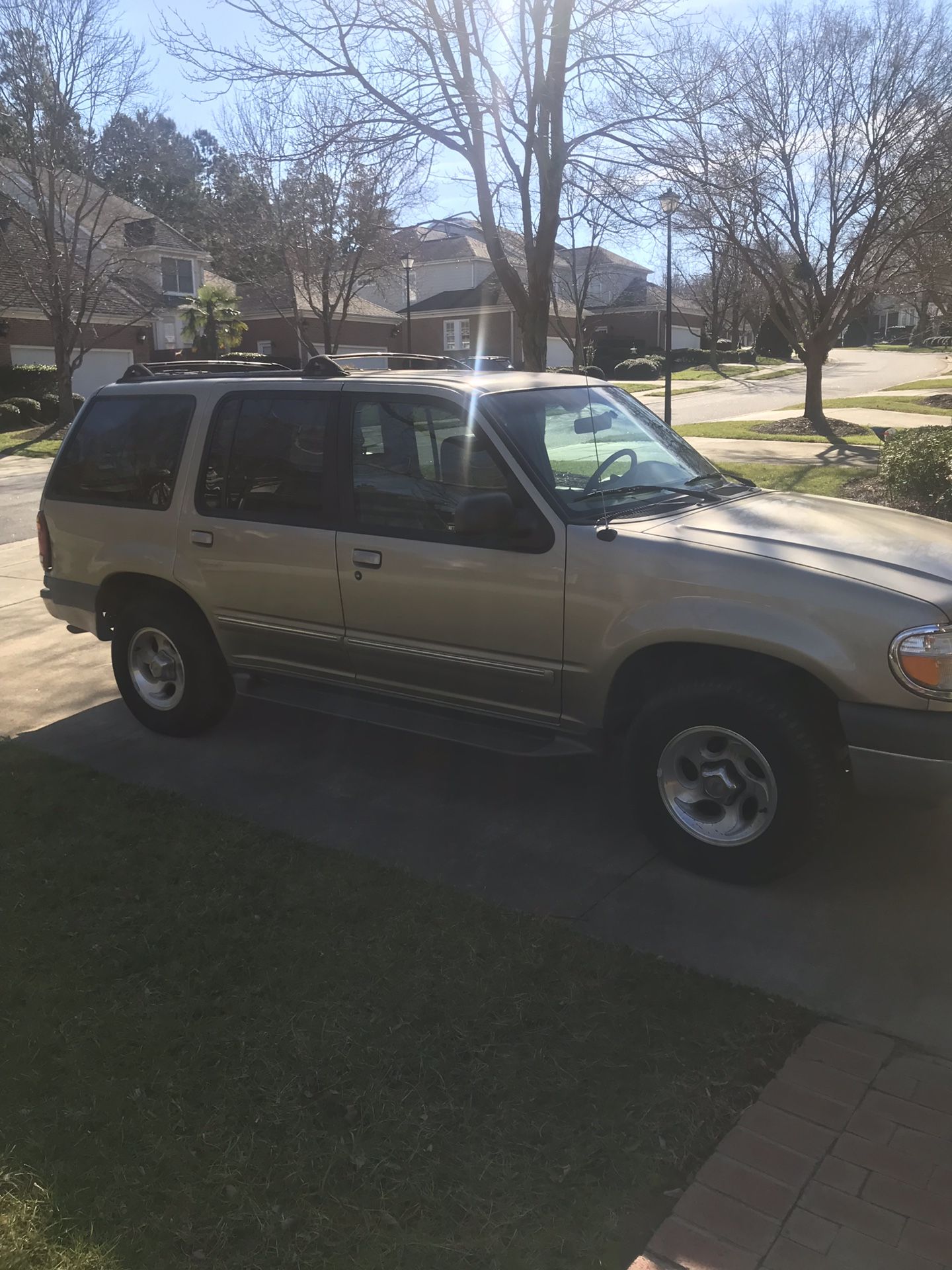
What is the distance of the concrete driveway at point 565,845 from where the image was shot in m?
3.53

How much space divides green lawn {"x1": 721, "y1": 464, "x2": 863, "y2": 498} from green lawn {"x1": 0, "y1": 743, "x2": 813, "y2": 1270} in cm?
1066

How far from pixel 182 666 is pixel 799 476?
1170cm

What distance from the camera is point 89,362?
1492 inches

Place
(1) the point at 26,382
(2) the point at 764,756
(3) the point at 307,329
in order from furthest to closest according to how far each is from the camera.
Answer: (3) the point at 307,329, (1) the point at 26,382, (2) the point at 764,756

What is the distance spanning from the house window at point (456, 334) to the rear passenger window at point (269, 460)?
166 feet

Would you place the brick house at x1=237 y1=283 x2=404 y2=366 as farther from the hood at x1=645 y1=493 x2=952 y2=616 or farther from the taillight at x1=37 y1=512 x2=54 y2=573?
the hood at x1=645 y1=493 x2=952 y2=616

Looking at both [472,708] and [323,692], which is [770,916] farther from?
[323,692]

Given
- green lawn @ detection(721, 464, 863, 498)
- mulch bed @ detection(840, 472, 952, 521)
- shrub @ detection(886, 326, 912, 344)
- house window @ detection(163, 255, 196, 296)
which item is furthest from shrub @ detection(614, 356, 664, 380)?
shrub @ detection(886, 326, 912, 344)

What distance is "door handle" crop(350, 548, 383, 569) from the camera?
184 inches

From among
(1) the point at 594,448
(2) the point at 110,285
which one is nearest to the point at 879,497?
(1) the point at 594,448

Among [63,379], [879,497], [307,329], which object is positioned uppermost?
[307,329]

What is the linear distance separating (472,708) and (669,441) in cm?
167

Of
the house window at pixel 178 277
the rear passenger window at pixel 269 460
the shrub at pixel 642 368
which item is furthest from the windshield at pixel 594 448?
the shrub at pixel 642 368

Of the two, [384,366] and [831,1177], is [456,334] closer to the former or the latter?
[384,366]
